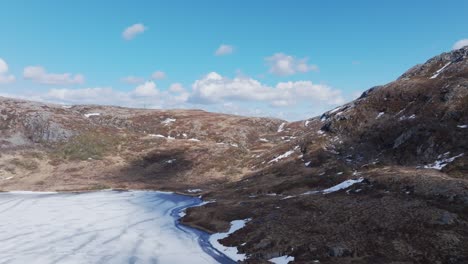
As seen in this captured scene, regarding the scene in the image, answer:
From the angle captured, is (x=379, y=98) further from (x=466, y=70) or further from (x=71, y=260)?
(x=71, y=260)

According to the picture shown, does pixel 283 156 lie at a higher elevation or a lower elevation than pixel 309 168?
higher

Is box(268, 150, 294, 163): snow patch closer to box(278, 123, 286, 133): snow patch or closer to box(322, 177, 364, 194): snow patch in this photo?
box(322, 177, 364, 194): snow patch

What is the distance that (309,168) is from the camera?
83.1 m

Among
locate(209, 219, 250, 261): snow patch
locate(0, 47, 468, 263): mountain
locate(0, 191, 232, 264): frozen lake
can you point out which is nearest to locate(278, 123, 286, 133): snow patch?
locate(0, 47, 468, 263): mountain

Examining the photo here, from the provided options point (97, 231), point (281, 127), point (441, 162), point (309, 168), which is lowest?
point (97, 231)

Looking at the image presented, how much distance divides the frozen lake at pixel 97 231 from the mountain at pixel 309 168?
4950 mm

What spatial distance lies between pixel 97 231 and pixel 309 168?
44.2 metres

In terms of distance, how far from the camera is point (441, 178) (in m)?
53.3

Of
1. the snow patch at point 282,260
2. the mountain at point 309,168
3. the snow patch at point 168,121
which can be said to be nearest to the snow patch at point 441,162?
the mountain at point 309,168

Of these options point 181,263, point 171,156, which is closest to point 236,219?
point 181,263

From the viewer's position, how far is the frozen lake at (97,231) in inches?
1775

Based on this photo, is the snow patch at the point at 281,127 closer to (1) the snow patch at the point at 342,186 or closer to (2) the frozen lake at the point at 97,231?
(2) the frozen lake at the point at 97,231

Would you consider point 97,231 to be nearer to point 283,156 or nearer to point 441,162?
point 441,162

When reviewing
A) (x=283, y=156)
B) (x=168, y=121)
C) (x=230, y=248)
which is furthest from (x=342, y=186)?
(x=168, y=121)
